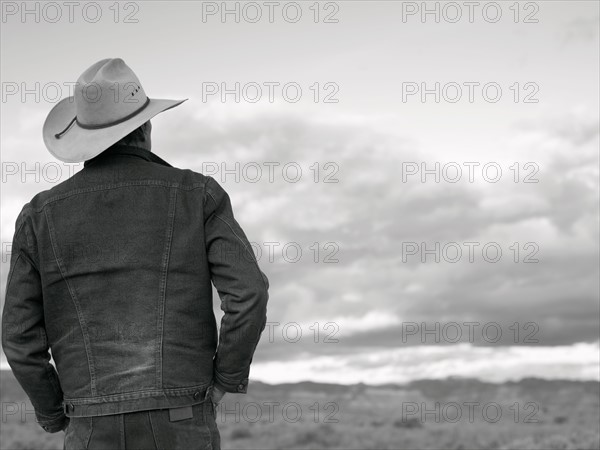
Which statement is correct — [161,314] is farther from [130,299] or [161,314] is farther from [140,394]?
[140,394]

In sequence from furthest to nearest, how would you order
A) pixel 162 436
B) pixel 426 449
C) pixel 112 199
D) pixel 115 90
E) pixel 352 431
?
→ pixel 352 431, pixel 426 449, pixel 115 90, pixel 112 199, pixel 162 436

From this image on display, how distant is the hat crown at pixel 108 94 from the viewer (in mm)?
3617

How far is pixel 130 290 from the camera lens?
3.26 metres

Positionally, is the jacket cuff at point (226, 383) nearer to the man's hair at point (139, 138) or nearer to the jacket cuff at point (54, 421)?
the jacket cuff at point (54, 421)

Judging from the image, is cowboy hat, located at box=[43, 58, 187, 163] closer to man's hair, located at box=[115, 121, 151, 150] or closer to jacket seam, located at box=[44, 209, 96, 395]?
man's hair, located at box=[115, 121, 151, 150]

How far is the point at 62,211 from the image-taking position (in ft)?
11.3

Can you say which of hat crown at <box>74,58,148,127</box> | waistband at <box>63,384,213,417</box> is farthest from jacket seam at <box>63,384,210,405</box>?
hat crown at <box>74,58,148,127</box>

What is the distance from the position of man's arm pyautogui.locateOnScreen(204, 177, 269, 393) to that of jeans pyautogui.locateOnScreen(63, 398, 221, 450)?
0.68 feet

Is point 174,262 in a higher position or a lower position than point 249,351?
higher

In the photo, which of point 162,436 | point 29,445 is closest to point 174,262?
point 162,436

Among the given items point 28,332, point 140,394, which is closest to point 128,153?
point 28,332

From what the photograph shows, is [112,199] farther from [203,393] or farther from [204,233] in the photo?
[203,393]

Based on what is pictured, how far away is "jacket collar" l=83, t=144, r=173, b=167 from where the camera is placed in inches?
139

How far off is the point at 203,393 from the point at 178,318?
0.33 metres
